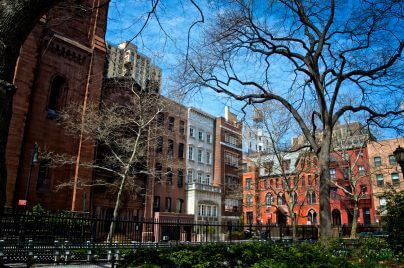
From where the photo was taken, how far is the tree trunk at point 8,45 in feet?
14.4

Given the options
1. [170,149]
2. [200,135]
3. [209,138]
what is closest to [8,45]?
[170,149]

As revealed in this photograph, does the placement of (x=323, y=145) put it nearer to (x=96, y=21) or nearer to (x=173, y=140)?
(x=96, y=21)

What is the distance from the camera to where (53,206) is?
26.5m

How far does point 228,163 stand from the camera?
54031mm

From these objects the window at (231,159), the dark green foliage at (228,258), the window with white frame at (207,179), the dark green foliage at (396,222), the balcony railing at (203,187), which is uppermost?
the window at (231,159)

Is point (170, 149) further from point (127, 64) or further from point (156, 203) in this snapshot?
point (127, 64)

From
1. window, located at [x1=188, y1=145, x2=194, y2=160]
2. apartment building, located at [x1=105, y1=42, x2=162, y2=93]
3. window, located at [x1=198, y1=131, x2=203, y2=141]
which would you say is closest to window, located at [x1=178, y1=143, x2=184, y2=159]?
window, located at [x1=188, y1=145, x2=194, y2=160]

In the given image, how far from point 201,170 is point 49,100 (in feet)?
84.1

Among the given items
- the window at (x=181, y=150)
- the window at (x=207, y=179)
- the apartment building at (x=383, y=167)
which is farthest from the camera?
the apartment building at (x=383, y=167)

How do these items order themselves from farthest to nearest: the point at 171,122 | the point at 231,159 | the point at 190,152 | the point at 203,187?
the point at 231,159
the point at 190,152
the point at 203,187
the point at 171,122

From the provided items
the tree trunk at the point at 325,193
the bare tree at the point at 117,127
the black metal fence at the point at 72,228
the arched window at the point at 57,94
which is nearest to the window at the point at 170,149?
the bare tree at the point at 117,127

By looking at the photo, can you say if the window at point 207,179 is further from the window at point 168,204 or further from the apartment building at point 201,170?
the window at point 168,204

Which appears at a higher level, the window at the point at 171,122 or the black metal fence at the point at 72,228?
the window at the point at 171,122

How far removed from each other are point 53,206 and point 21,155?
4704 mm
